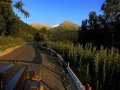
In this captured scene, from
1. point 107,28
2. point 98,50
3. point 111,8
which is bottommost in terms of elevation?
point 98,50

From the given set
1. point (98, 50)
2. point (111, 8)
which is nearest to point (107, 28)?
point (111, 8)

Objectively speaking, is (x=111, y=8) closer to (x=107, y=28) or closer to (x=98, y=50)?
(x=107, y=28)

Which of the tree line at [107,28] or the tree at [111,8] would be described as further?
the tree at [111,8]

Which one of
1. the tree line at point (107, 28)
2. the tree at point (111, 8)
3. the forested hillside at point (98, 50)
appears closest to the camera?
the forested hillside at point (98, 50)

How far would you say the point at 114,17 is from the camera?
54.1m

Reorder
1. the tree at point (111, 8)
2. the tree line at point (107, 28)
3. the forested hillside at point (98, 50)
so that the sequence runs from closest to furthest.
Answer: the forested hillside at point (98, 50) → the tree line at point (107, 28) → the tree at point (111, 8)

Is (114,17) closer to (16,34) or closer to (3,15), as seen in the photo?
(3,15)

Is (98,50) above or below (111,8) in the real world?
below

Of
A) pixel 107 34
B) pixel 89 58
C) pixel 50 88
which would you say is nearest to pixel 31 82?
pixel 50 88

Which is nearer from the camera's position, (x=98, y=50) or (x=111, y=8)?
(x=98, y=50)

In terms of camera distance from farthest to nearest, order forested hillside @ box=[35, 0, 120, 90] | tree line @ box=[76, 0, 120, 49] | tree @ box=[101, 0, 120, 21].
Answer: tree @ box=[101, 0, 120, 21]
tree line @ box=[76, 0, 120, 49]
forested hillside @ box=[35, 0, 120, 90]

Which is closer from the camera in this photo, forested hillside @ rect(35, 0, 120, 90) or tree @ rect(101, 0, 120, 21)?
forested hillside @ rect(35, 0, 120, 90)

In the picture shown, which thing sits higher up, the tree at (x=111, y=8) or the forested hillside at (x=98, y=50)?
the tree at (x=111, y=8)

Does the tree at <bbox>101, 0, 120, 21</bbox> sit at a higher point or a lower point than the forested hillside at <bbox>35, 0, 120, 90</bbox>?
higher
